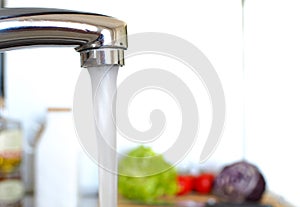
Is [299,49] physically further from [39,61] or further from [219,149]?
[39,61]

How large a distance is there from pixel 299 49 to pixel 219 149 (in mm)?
473

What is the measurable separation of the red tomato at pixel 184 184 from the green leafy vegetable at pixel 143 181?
0.11 feet

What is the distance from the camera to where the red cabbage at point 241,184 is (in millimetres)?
910


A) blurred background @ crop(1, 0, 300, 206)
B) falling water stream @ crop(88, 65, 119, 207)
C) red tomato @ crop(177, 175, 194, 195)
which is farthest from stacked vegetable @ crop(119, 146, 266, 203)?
falling water stream @ crop(88, 65, 119, 207)

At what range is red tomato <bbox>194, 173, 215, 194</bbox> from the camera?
1014 mm

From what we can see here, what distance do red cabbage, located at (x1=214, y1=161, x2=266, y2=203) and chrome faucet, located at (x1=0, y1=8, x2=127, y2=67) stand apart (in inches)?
28.5

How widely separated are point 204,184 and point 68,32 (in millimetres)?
823

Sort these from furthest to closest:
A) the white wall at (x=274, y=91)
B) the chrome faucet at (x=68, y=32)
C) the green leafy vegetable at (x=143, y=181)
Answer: the green leafy vegetable at (x=143, y=181) → the white wall at (x=274, y=91) → the chrome faucet at (x=68, y=32)

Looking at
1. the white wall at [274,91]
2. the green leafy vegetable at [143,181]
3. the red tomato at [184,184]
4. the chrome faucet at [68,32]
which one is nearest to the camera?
the chrome faucet at [68,32]

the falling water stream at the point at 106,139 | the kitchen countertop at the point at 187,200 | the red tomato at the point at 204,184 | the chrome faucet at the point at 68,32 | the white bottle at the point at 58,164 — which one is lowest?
the kitchen countertop at the point at 187,200

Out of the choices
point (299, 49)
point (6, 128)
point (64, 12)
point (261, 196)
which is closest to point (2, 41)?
point (64, 12)

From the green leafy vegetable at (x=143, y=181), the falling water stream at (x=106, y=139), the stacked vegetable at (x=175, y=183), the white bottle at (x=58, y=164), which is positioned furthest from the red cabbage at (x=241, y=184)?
the falling water stream at (x=106, y=139)

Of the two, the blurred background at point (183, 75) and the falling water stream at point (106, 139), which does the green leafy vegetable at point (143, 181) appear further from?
the falling water stream at point (106, 139)

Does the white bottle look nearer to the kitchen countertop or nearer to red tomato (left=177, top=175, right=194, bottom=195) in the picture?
the kitchen countertop
